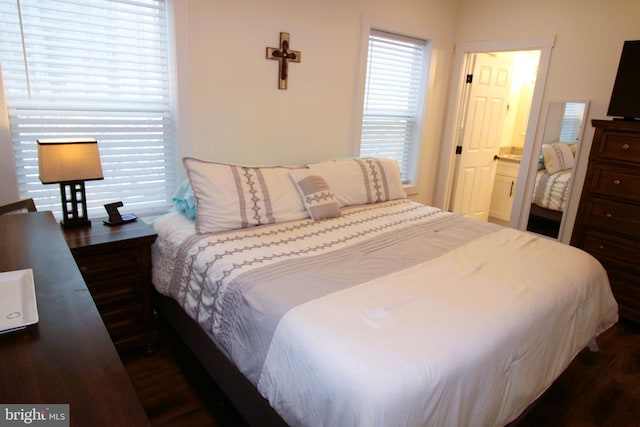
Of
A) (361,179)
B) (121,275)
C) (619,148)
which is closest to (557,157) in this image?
(619,148)

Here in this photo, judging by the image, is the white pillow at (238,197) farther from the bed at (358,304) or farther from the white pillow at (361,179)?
the white pillow at (361,179)

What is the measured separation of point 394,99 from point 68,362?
3407 mm

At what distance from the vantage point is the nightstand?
1908 mm

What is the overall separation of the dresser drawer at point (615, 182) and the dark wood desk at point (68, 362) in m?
3.10

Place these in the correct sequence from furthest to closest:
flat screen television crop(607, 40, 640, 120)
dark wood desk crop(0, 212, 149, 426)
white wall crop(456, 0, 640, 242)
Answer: white wall crop(456, 0, 640, 242) < flat screen television crop(607, 40, 640, 120) < dark wood desk crop(0, 212, 149, 426)

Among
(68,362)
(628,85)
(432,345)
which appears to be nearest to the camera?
Answer: (68,362)

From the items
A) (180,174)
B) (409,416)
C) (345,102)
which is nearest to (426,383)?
(409,416)

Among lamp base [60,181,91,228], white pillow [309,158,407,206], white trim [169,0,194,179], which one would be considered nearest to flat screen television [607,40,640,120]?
white pillow [309,158,407,206]

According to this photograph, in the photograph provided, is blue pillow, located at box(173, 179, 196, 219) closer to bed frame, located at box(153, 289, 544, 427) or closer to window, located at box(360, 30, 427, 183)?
bed frame, located at box(153, 289, 544, 427)

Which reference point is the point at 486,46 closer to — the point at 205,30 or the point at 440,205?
the point at 440,205

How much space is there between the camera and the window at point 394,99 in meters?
3.44

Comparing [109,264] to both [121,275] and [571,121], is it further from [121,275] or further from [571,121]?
[571,121]

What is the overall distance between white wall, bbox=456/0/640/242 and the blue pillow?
3008 millimetres

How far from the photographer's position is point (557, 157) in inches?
133
